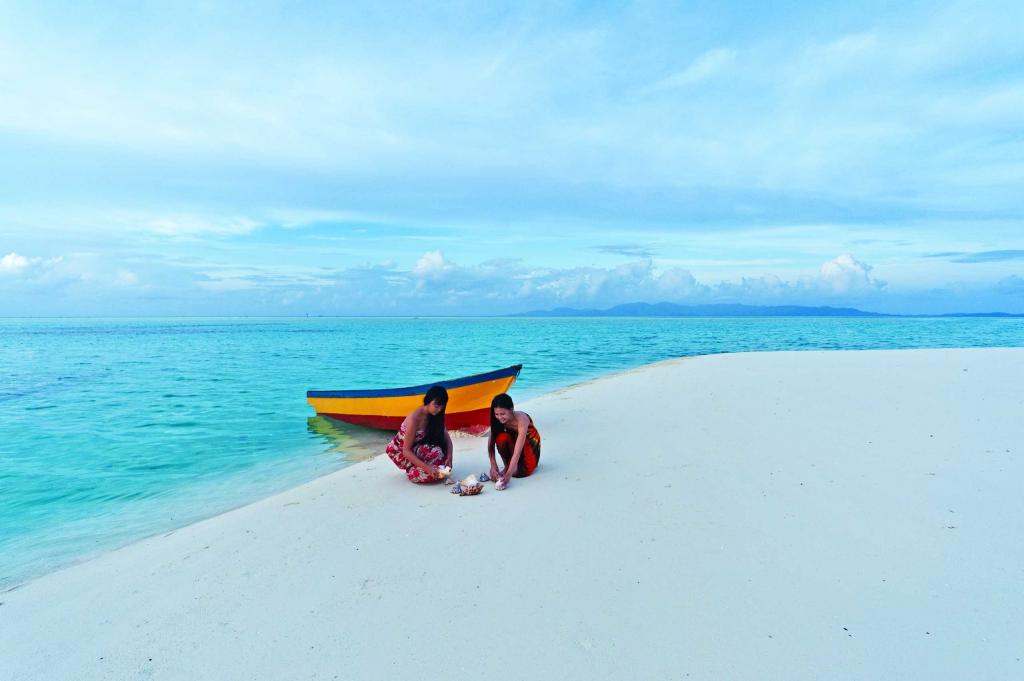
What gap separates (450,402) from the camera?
10.7m

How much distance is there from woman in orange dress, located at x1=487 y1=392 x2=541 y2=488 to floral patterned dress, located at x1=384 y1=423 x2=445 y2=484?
68 cm

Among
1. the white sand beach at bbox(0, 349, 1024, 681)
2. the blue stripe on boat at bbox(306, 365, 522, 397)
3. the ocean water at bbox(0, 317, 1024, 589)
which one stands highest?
the blue stripe on boat at bbox(306, 365, 522, 397)

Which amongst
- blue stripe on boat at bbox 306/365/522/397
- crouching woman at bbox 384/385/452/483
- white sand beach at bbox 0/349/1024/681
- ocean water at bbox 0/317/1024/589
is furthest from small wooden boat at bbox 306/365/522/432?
crouching woman at bbox 384/385/452/483

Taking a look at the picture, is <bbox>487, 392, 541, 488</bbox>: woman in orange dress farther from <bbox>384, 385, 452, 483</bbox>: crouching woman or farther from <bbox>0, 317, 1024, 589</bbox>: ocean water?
<bbox>0, 317, 1024, 589</bbox>: ocean water

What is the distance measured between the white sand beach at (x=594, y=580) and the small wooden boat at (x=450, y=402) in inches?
124

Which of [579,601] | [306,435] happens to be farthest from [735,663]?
[306,435]

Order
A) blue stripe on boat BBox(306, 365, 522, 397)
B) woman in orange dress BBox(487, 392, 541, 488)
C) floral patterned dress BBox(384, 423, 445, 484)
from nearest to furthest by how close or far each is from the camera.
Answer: woman in orange dress BBox(487, 392, 541, 488), floral patterned dress BBox(384, 423, 445, 484), blue stripe on boat BBox(306, 365, 522, 397)

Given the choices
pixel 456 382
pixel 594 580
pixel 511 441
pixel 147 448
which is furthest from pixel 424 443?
pixel 147 448

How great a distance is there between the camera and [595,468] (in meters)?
6.96

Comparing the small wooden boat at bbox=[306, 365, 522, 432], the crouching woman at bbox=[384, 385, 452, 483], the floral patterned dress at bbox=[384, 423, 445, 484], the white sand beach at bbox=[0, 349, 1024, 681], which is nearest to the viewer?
the white sand beach at bbox=[0, 349, 1024, 681]

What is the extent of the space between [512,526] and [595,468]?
2.11 meters

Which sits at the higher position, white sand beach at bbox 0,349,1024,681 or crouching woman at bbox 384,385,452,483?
crouching woman at bbox 384,385,452,483

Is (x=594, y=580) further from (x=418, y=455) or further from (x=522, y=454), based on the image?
(x=418, y=455)

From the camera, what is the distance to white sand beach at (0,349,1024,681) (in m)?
3.23
